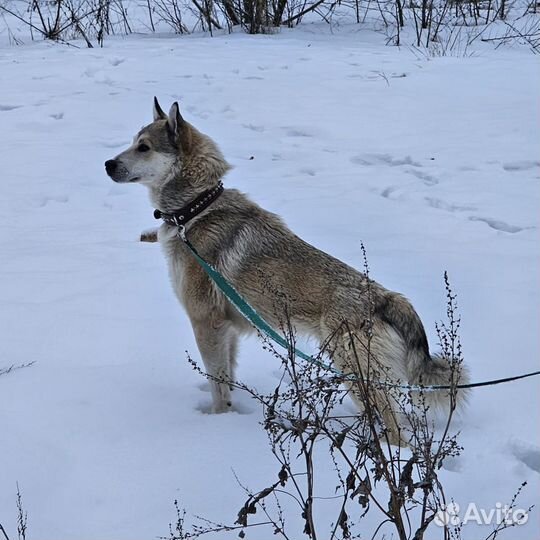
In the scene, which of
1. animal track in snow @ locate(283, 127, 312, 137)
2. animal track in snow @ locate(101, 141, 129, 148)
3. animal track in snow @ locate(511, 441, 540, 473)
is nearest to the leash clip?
animal track in snow @ locate(511, 441, 540, 473)

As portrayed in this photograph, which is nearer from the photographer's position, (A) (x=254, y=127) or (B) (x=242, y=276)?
(B) (x=242, y=276)

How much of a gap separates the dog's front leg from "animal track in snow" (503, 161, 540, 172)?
410 centimetres

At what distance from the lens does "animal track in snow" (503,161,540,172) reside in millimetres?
6848

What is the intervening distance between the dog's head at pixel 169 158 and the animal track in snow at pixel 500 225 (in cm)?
270

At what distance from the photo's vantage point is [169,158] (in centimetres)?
397

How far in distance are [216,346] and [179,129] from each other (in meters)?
1.19

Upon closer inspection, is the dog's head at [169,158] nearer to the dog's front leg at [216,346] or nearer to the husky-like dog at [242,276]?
the husky-like dog at [242,276]

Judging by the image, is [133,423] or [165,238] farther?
[165,238]

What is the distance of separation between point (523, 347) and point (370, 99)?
5.46 meters

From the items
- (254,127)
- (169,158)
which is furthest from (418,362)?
(254,127)

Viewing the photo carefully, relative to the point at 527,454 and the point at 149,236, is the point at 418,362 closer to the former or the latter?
the point at 527,454

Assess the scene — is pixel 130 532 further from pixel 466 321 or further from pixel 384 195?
pixel 384 195

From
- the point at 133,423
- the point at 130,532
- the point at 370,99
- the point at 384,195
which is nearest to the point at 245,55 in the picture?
the point at 370,99

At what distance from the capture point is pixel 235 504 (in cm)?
278
